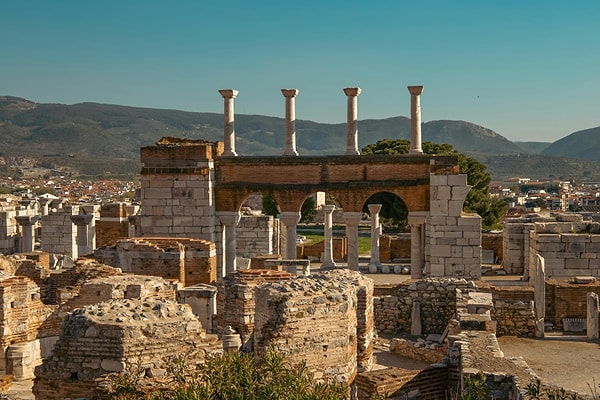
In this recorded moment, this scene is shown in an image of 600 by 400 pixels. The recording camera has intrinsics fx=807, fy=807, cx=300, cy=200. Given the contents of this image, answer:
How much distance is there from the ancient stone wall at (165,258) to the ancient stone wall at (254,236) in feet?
48.2

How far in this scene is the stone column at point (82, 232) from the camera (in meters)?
31.9

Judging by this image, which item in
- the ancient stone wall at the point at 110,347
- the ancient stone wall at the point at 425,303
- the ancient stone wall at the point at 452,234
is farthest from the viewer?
the ancient stone wall at the point at 452,234

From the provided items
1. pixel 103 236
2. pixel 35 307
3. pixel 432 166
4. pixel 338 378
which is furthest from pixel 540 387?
Answer: pixel 103 236

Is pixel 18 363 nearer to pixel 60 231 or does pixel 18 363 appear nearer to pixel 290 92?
pixel 290 92

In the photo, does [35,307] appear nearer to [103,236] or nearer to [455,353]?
[455,353]

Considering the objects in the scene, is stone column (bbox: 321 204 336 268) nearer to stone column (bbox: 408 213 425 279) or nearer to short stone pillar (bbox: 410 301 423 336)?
stone column (bbox: 408 213 425 279)

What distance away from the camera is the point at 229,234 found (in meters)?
25.7

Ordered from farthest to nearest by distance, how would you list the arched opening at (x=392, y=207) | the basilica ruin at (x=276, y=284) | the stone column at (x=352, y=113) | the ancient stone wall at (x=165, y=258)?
the arched opening at (x=392, y=207) < the stone column at (x=352, y=113) < the ancient stone wall at (x=165, y=258) < the basilica ruin at (x=276, y=284)

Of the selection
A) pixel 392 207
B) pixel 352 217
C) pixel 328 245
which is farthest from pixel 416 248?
pixel 392 207

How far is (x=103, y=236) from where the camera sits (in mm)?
33031

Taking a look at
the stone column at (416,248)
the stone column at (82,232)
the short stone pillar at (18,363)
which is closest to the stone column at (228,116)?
the stone column at (416,248)

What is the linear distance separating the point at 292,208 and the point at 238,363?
17539 millimetres

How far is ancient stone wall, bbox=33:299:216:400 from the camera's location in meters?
8.26

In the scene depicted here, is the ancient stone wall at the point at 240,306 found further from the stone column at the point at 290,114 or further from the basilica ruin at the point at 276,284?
the stone column at the point at 290,114
